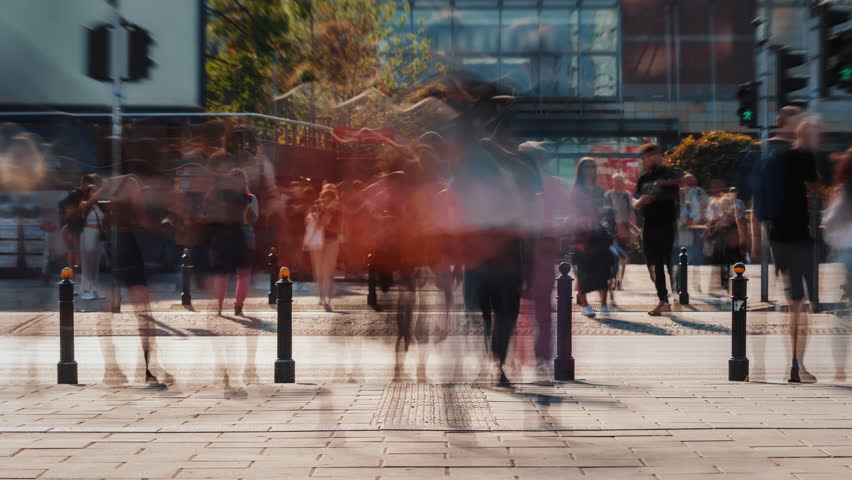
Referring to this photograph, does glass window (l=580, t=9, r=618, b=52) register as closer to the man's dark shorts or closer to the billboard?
the billboard

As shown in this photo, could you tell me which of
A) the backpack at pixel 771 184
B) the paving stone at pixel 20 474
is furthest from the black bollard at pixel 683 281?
the paving stone at pixel 20 474

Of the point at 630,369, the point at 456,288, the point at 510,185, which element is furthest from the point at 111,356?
the point at 456,288

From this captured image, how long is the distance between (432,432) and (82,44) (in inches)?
334

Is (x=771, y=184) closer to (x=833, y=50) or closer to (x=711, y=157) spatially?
(x=833, y=50)

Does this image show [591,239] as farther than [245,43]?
No

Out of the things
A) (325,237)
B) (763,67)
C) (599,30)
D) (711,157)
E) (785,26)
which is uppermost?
(599,30)

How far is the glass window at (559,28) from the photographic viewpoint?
1507 inches

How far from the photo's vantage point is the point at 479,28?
3788 centimetres

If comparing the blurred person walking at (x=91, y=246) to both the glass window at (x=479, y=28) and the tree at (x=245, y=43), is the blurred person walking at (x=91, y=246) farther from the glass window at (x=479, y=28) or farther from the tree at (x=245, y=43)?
the glass window at (x=479, y=28)

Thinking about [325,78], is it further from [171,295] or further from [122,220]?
[122,220]

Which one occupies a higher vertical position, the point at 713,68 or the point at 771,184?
the point at 713,68

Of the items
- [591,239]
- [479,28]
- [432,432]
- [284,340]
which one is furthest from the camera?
[479,28]

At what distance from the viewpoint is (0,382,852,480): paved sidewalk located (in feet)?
16.6

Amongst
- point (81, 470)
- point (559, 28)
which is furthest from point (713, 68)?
point (81, 470)
